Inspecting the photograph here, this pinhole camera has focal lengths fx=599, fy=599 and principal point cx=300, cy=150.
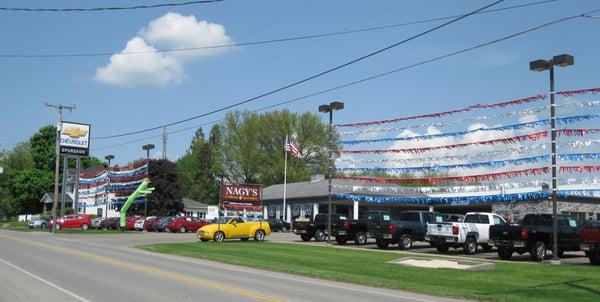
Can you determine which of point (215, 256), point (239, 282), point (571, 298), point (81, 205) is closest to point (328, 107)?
point (215, 256)

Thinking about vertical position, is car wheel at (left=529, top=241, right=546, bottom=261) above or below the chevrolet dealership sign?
below

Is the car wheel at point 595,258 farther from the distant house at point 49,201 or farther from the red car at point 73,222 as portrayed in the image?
the distant house at point 49,201

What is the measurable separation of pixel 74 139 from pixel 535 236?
53.2m

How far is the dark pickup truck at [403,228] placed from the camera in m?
31.0

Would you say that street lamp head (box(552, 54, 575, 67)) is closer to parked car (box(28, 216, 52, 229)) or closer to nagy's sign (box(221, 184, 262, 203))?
nagy's sign (box(221, 184, 262, 203))

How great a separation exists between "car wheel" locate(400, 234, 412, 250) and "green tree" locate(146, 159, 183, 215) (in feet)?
153

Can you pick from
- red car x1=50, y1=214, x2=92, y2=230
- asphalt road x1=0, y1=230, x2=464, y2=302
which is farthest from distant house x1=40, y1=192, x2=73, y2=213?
asphalt road x1=0, y1=230, x2=464, y2=302

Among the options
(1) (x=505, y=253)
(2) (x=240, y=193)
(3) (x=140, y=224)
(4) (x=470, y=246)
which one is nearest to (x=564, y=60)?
(1) (x=505, y=253)

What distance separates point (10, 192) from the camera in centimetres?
10419

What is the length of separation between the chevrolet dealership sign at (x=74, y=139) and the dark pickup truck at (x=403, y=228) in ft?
141

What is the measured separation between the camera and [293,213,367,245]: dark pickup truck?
3512cm

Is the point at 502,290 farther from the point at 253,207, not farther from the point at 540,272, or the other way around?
the point at 253,207

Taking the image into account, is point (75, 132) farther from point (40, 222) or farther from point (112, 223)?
point (40, 222)

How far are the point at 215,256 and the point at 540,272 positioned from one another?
1321 centimetres
